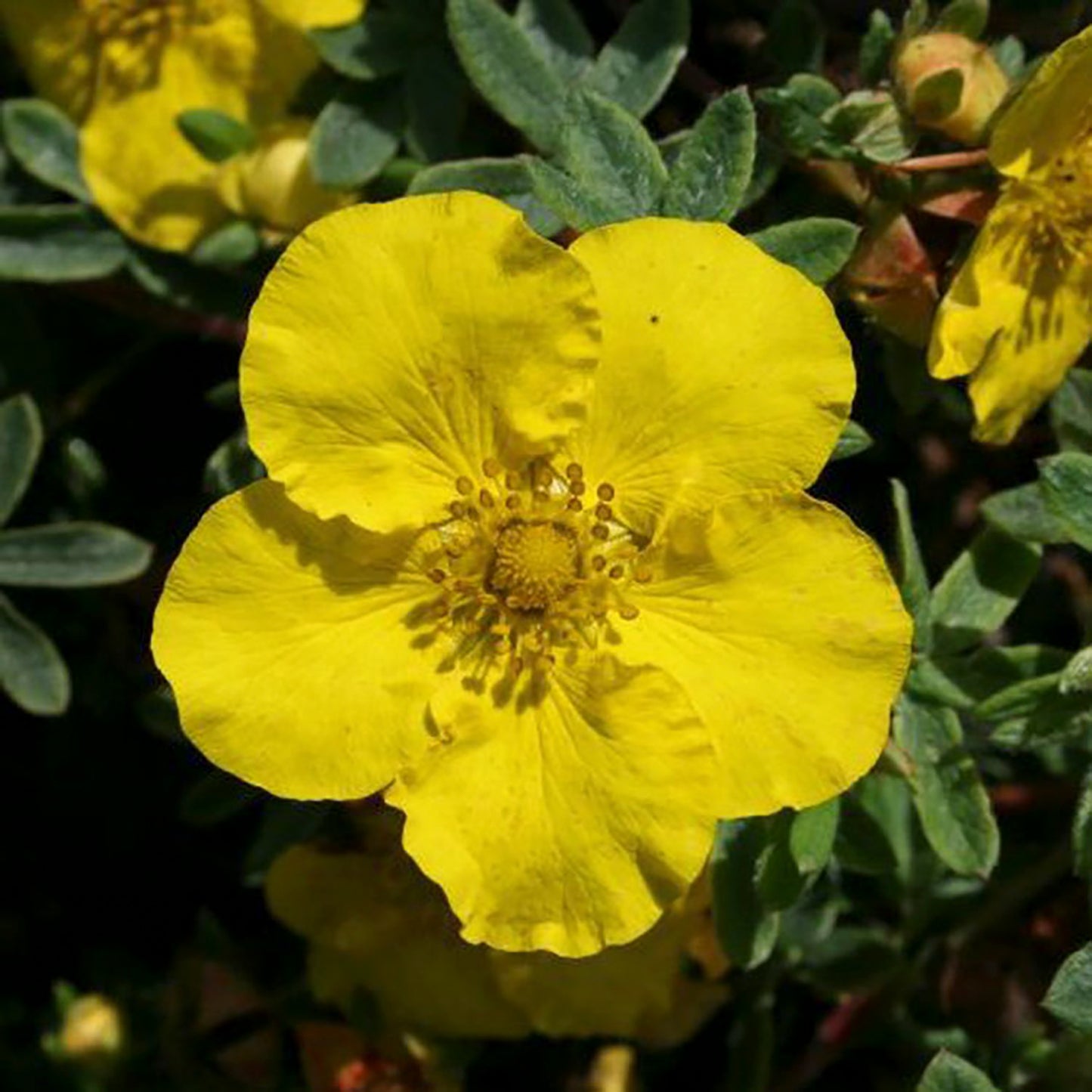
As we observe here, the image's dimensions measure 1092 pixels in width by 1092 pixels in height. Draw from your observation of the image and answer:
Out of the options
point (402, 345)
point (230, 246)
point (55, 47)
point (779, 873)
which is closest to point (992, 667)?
point (779, 873)

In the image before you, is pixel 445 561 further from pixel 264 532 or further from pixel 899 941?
pixel 899 941

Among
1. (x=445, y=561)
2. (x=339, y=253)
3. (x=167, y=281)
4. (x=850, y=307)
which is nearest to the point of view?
(x=339, y=253)

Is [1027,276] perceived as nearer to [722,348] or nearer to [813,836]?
[722,348]

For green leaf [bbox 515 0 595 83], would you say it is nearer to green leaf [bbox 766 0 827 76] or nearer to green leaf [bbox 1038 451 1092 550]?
green leaf [bbox 766 0 827 76]

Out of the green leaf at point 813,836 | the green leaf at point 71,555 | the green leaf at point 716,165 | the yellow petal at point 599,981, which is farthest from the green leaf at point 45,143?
the green leaf at point 813,836

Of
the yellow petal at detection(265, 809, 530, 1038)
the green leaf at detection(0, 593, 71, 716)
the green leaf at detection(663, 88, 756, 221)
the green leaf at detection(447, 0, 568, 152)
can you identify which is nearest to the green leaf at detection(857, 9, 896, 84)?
the green leaf at detection(663, 88, 756, 221)

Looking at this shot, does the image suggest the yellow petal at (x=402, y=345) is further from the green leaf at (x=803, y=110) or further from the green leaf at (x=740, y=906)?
the green leaf at (x=740, y=906)

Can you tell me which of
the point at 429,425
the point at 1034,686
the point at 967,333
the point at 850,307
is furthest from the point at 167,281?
the point at 1034,686
